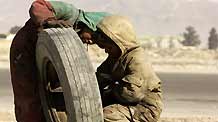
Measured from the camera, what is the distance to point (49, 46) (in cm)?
517

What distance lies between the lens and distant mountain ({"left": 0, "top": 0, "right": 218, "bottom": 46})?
164 metres

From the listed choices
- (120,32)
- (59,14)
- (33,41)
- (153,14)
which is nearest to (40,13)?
(59,14)

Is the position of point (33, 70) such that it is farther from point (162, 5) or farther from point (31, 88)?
point (162, 5)

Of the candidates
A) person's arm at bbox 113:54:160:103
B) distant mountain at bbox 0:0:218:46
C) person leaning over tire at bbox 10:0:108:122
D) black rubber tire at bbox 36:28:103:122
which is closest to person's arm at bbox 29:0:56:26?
person leaning over tire at bbox 10:0:108:122

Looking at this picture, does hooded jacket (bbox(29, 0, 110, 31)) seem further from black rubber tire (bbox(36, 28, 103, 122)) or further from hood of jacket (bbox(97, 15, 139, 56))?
black rubber tire (bbox(36, 28, 103, 122))

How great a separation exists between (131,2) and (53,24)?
192363 mm

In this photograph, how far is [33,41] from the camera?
5680 mm

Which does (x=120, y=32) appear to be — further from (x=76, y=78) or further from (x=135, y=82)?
(x=76, y=78)

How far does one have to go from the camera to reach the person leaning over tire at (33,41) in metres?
5.47

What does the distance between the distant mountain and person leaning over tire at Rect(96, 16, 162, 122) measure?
146 meters

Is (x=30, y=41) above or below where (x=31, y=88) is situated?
above

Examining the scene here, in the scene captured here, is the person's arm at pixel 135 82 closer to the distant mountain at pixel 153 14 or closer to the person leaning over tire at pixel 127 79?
the person leaning over tire at pixel 127 79

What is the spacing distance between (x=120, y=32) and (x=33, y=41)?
75 centimetres

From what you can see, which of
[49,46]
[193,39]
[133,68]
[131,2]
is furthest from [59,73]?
[131,2]
